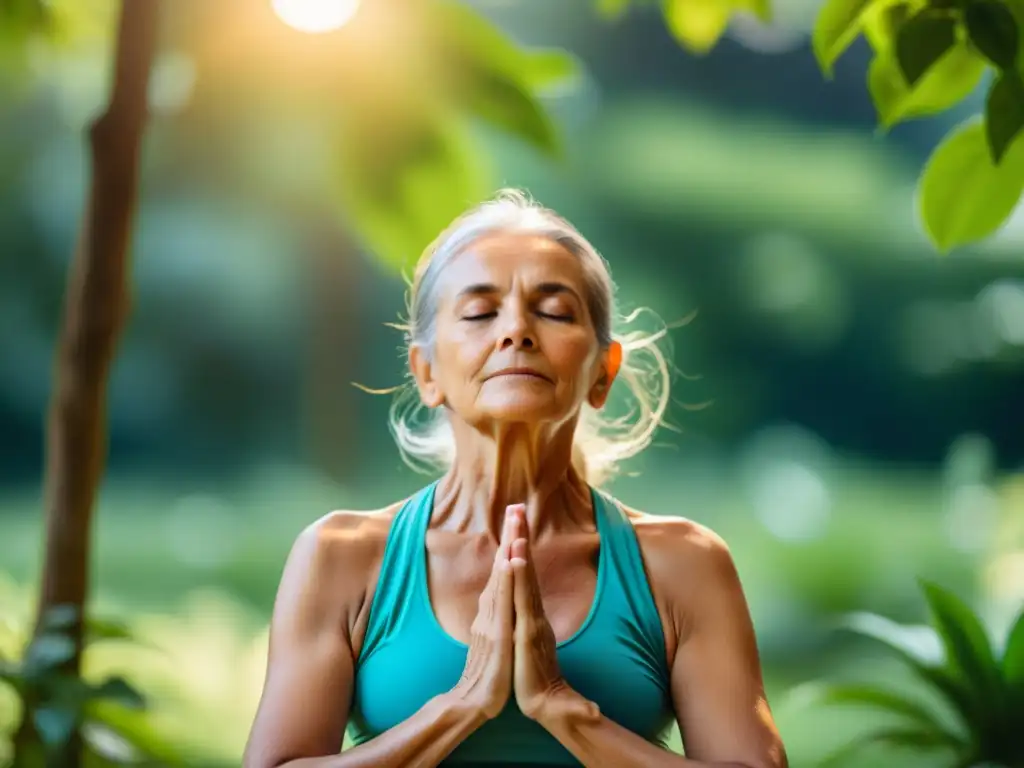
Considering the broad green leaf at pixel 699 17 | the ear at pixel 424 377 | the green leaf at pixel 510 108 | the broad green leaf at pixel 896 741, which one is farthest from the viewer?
the broad green leaf at pixel 896 741

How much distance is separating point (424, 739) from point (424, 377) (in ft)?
0.76

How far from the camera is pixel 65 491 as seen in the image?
112 centimetres

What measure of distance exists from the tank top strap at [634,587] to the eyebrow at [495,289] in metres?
0.14

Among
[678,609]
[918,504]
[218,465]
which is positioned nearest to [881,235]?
[918,504]

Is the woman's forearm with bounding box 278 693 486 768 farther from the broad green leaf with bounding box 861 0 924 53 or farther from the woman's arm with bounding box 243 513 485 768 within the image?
the broad green leaf with bounding box 861 0 924 53

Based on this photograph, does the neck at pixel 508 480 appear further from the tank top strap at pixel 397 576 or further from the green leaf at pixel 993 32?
the green leaf at pixel 993 32

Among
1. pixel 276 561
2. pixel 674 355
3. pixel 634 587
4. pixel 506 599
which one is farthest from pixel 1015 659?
pixel 276 561

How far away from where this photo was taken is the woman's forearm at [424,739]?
68 cm

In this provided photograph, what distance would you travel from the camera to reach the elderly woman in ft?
2.25

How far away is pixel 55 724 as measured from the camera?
110cm

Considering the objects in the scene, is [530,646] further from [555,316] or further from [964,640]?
[964,640]

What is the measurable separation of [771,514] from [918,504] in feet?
0.83

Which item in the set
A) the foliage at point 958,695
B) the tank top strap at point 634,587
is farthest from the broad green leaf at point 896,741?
the tank top strap at point 634,587

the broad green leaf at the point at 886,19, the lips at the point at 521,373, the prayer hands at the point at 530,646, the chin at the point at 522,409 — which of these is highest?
the broad green leaf at the point at 886,19
